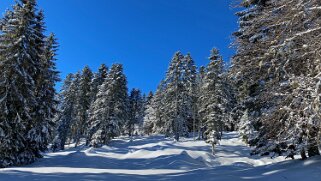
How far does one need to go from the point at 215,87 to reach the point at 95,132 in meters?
20.1

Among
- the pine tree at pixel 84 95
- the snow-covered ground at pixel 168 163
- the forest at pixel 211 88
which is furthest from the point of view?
the pine tree at pixel 84 95

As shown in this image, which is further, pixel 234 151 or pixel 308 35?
pixel 234 151

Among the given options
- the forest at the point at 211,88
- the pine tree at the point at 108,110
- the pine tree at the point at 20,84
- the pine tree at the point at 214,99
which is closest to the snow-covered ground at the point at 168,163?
the forest at the point at 211,88

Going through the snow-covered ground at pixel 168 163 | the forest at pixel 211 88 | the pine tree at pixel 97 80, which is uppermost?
the pine tree at pixel 97 80

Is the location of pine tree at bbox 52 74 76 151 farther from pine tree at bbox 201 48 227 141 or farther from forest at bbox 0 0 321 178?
pine tree at bbox 201 48 227 141

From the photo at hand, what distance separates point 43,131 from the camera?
83.0ft

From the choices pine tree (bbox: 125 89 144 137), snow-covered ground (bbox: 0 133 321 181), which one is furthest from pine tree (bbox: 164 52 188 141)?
pine tree (bbox: 125 89 144 137)

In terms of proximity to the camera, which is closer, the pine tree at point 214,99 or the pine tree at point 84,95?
the pine tree at point 214,99

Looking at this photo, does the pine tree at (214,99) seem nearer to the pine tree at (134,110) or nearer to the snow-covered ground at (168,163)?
the snow-covered ground at (168,163)

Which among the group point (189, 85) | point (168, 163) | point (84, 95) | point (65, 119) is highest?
point (189, 85)

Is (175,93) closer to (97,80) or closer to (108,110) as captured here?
(108,110)

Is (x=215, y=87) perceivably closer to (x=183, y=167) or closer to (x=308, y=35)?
(x=183, y=167)

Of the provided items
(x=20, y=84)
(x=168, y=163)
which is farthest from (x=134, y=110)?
(x=20, y=84)

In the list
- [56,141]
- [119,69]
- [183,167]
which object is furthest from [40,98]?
[56,141]
